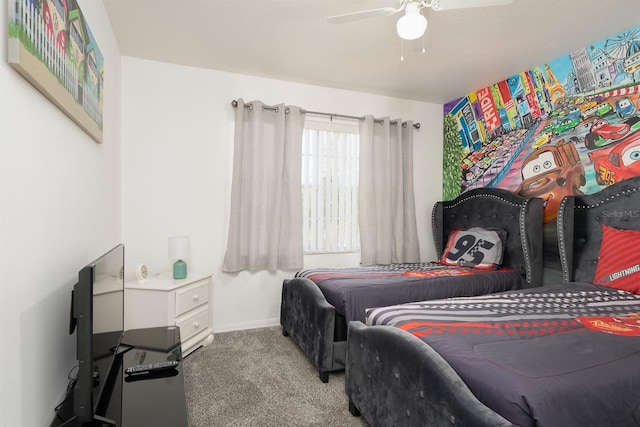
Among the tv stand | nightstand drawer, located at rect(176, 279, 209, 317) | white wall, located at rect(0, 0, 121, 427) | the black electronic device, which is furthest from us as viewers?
nightstand drawer, located at rect(176, 279, 209, 317)

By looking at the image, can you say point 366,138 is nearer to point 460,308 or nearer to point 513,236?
point 513,236

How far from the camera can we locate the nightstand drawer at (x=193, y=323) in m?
2.52

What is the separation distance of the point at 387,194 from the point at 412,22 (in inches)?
83.6

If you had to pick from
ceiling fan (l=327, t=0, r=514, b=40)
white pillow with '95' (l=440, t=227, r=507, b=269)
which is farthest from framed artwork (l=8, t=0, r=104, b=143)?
white pillow with '95' (l=440, t=227, r=507, b=269)

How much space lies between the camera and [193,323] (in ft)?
8.70

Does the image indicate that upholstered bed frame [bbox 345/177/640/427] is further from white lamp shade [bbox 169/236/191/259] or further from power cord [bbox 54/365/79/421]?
white lamp shade [bbox 169/236/191/259]

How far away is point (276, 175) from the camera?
10.7 ft

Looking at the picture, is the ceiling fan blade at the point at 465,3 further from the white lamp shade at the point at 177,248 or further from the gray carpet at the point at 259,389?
the white lamp shade at the point at 177,248

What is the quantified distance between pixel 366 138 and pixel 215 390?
8.79ft

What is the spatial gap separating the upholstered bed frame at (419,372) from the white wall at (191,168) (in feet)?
5.51

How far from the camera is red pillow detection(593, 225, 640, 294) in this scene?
6.95 ft

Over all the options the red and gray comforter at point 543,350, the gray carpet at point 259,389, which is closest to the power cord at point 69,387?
the gray carpet at point 259,389

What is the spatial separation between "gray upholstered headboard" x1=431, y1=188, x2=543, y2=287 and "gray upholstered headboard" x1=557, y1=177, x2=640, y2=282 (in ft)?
0.72

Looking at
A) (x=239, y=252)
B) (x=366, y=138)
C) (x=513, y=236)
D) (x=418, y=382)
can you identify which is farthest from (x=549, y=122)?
(x=239, y=252)
